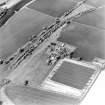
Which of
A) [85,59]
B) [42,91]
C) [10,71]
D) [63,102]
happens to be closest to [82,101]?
[63,102]

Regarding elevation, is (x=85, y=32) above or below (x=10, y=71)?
above

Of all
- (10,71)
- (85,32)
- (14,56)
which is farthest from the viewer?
(85,32)

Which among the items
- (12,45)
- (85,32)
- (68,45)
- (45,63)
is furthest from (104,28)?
(12,45)

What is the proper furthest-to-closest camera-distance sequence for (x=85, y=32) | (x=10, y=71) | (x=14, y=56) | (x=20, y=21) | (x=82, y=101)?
1. (x=20, y=21)
2. (x=85, y=32)
3. (x=14, y=56)
4. (x=10, y=71)
5. (x=82, y=101)

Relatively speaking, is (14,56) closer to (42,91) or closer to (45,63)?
(45,63)

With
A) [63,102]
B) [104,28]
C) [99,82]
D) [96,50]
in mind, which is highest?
[104,28]

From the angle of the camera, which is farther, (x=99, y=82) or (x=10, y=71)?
(x=10, y=71)

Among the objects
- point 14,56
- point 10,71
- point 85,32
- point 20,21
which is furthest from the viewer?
point 20,21

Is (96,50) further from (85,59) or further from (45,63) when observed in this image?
(45,63)

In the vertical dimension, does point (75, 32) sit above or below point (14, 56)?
above
